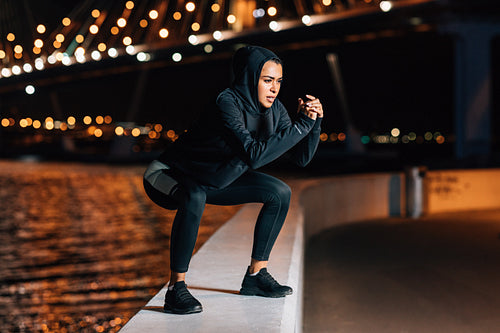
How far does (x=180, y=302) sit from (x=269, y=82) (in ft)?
3.62

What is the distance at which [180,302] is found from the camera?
3.47 meters

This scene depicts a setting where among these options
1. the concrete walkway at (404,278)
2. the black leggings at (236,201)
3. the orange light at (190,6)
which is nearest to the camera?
the black leggings at (236,201)

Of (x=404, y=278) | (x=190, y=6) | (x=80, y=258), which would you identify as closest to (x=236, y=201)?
(x=404, y=278)

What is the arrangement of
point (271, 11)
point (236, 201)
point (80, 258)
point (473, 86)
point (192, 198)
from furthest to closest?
point (271, 11), point (473, 86), point (80, 258), point (236, 201), point (192, 198)

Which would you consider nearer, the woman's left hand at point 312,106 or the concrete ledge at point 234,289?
the concrete ledge at point 234,289

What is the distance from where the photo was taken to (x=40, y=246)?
8.79 metres

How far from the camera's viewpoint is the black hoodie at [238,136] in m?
3.49

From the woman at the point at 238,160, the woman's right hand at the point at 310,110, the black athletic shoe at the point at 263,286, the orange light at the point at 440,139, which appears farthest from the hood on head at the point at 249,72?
the orange light at the point at 440,139

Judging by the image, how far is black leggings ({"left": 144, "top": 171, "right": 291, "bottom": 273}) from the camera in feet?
11.8

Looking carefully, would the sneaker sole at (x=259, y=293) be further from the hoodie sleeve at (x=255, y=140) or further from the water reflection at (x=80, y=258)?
the water reflection at (x=80, y=258)

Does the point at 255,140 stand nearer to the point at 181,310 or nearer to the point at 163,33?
the point at 181,310

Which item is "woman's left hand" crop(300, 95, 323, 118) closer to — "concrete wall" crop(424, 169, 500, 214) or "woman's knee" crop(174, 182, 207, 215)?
"woman's knee" crop(174, 182, 207, 215)

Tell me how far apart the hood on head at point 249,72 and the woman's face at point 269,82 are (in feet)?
0.06

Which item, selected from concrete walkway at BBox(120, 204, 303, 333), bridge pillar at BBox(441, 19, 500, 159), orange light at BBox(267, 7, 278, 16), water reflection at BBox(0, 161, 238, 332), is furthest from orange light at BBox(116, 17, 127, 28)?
concrete walkway at BBox(120, 204, 303, 333)
